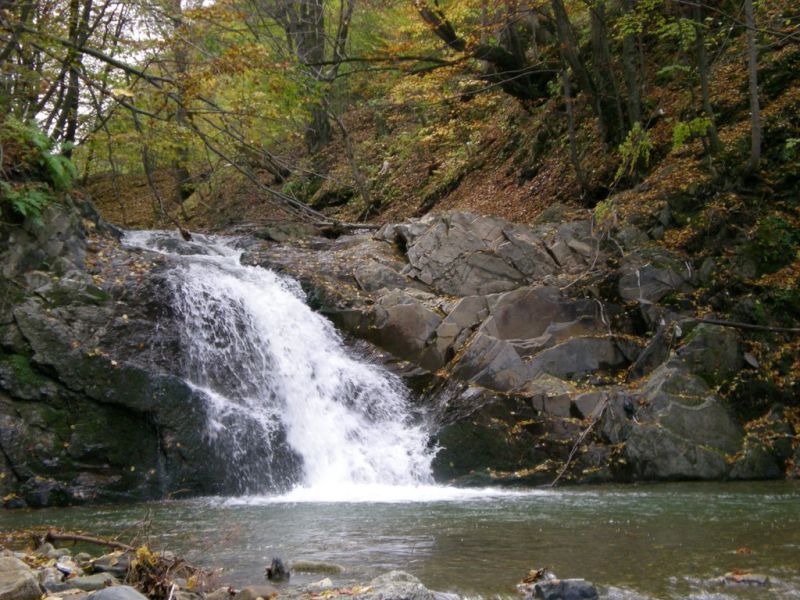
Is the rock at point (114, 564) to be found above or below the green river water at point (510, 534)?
above

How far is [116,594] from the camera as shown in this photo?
3609 millimetres

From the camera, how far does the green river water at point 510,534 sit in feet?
15.6

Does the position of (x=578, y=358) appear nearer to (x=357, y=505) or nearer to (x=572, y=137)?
(x=357, y=505)

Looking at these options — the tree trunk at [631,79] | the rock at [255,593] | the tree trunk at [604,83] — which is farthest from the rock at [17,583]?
the tree trunk at [604,83]

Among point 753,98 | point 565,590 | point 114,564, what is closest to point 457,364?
point 753,98

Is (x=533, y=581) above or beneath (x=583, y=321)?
beneath

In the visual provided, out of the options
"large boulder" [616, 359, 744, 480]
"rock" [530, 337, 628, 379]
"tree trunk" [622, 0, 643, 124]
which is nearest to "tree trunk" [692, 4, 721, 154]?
"tree trunk" [622, 0, 643, 124]

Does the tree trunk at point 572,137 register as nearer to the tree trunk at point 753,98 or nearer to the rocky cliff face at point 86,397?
the tree trunk at point 753,98

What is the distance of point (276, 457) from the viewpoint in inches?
375

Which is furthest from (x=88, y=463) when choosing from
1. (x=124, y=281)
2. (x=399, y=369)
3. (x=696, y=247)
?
(x=696, y=247)

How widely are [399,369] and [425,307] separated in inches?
43.6

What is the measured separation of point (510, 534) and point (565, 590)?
75.3 inches

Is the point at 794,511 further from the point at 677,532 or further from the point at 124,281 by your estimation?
the point at 124,281

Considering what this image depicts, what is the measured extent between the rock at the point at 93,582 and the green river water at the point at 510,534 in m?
0.91
